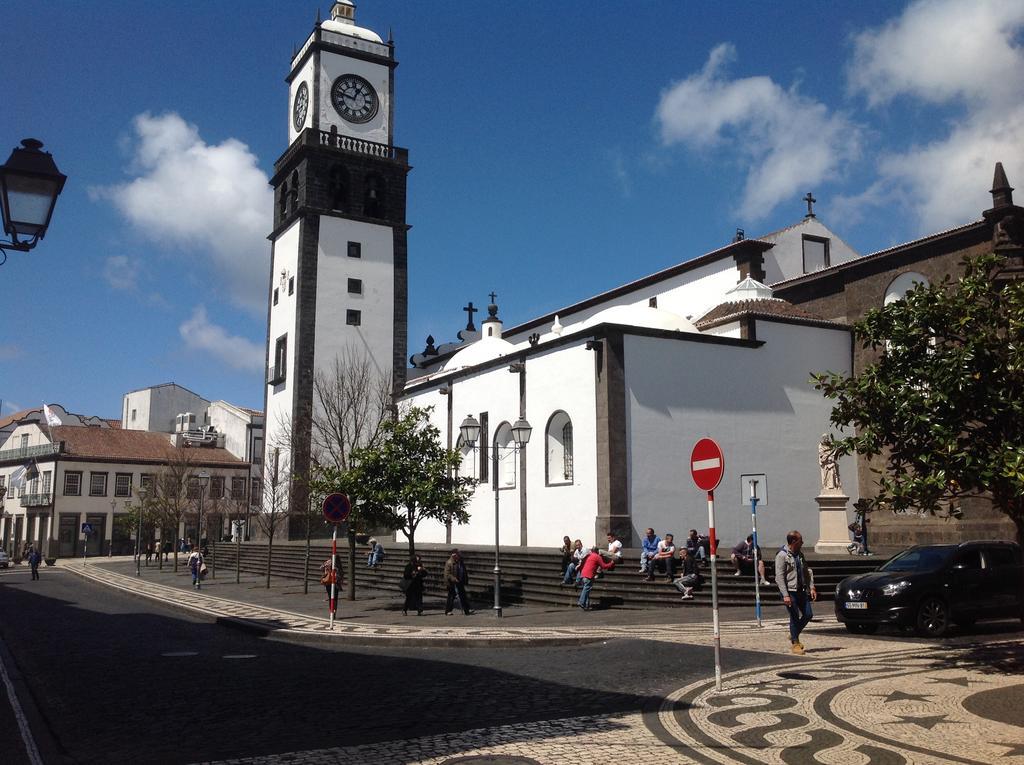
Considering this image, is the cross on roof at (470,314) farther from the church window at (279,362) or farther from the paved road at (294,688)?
the paved road at (294,688)

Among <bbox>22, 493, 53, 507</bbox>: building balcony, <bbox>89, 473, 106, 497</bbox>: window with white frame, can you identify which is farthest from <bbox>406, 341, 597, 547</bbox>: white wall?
<bbox>22, 493, 53, 507</bbox>: building balcony

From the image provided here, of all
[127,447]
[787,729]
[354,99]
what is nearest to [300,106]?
[354,99]

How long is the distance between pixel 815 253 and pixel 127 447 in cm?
5270

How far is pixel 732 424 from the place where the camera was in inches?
1148

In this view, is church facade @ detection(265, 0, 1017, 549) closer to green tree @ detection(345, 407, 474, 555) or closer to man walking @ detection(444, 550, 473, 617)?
green tree @ detection(345, 407, 474, 555)

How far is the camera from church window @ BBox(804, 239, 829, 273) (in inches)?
1542

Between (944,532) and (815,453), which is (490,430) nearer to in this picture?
(815,453)

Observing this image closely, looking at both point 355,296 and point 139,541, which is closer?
point 139,541

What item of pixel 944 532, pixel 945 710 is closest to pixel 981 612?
pixel 945 710

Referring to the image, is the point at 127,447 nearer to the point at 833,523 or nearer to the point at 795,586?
the point at 833,523

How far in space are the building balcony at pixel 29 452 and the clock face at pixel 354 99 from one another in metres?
33.5

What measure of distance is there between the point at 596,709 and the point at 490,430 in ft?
83.4

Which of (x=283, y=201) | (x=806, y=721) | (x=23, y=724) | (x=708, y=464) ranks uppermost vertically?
(x=283, y=201)

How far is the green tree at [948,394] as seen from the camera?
1004 cm
